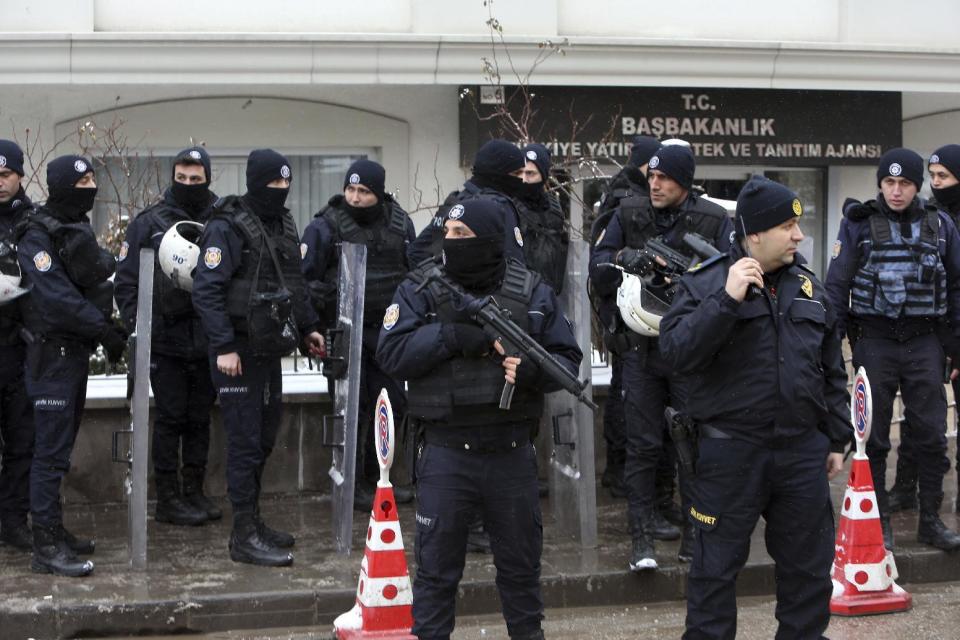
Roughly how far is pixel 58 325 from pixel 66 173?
2.51 ft

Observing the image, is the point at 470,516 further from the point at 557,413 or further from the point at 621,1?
the point at 621,1

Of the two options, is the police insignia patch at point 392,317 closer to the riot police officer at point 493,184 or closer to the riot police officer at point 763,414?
the riot police officer at point 763,414

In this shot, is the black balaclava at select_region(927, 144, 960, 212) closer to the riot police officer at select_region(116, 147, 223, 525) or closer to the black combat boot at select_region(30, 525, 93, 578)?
the riot police officer at select_region(116, 147, 223, 525)

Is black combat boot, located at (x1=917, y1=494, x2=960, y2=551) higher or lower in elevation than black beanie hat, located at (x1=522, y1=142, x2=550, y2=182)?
lower

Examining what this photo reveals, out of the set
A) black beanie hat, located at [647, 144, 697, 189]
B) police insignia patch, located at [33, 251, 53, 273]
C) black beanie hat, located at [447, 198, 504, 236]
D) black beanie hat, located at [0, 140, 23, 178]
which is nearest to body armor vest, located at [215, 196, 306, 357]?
police insignia patch, located at [33, 251, 53, 273]

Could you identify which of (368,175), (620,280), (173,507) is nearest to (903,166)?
(620,280)

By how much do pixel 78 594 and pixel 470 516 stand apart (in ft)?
7.66

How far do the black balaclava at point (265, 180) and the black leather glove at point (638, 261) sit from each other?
179 centimetres

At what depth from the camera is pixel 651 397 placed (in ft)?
24.0

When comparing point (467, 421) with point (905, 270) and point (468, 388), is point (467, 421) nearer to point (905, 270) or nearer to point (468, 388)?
point (468, 388)

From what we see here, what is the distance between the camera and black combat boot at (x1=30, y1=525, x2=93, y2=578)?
7121 millimetres

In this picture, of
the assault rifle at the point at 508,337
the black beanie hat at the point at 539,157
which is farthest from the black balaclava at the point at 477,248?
the black beanie hat at the point at 539,157

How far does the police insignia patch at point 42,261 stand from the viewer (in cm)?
701

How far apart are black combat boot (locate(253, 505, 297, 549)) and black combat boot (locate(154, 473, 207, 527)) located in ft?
2.26
